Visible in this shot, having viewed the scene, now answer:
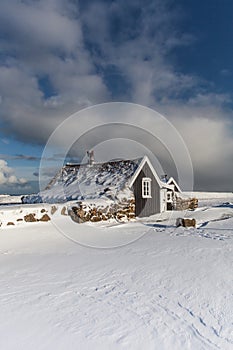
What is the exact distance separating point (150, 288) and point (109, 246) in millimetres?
3605

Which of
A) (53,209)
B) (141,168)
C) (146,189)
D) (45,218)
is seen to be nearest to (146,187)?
(146,189)

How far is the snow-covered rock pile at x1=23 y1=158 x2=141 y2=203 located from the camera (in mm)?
15359

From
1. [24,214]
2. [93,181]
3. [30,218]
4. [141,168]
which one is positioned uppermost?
[141,168]

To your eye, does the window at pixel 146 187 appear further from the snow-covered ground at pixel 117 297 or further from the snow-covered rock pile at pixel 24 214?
the snow-covered ground at pixel 117 297

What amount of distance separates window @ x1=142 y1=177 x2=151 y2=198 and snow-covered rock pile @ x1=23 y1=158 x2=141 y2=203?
151cm

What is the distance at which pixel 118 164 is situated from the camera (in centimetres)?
1973

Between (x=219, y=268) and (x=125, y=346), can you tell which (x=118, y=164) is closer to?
(x=219, y=268)

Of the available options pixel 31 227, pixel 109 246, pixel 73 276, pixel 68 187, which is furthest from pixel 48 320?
pixel 68 187

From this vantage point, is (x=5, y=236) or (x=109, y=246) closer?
(x=109, y=246)

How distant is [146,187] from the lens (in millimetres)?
19938

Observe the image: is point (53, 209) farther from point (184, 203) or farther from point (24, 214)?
point (184, 203)

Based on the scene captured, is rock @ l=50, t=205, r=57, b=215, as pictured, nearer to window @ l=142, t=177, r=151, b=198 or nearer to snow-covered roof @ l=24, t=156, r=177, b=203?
snow-covered roof @ l=24, t=156, r=177, b=203

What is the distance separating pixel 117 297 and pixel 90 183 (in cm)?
1359

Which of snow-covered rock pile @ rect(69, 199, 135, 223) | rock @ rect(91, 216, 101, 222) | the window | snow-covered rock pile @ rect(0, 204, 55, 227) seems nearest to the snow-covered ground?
snow-covered rock pile @ rect(0, 204, 55, 227)
